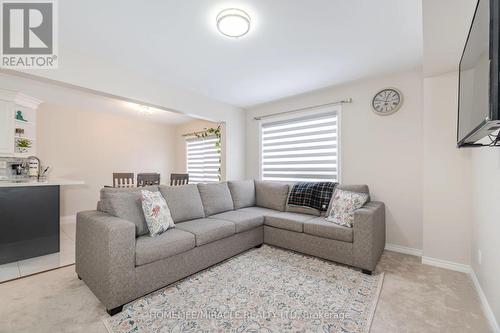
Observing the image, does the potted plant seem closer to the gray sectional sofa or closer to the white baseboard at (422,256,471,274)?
the gray sectional sofa

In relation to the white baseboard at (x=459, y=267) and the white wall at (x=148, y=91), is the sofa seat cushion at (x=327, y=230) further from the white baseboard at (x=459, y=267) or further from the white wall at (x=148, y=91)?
the white wall at (x=148, y=91)

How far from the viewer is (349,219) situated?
101 inches

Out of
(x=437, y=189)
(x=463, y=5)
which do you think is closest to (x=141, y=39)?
(x=463, y=5)

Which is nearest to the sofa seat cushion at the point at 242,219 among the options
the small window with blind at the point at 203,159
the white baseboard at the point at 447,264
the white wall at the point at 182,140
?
the white baseboard at the point at 447,264

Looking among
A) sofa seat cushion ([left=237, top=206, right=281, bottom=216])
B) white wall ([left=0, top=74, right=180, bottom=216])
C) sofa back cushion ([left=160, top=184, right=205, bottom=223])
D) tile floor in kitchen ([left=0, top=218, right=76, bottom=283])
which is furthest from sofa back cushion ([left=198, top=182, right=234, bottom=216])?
white wall ([left=0, top=74, right=180, bottom=216])

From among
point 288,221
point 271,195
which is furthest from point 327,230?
point 271,195

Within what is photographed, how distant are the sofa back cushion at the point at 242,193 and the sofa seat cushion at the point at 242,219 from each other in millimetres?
342

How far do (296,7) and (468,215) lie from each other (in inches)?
109

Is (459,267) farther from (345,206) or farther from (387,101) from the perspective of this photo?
(387,101)

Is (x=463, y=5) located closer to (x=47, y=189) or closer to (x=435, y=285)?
(x=435, y=285)

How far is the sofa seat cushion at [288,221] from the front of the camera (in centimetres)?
286

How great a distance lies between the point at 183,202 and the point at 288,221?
4.60 feet

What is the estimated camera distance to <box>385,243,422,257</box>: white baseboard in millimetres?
2830

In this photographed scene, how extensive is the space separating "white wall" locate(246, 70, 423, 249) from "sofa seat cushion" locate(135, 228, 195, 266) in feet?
8.31
